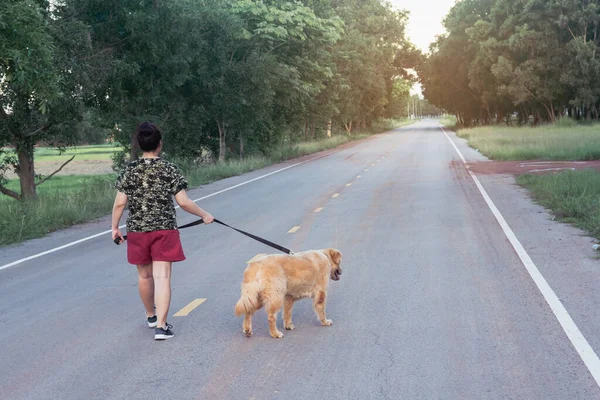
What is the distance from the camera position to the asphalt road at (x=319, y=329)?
498 centimetres

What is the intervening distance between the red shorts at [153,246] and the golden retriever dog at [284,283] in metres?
0.67

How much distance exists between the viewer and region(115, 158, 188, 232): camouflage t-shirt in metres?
6.03

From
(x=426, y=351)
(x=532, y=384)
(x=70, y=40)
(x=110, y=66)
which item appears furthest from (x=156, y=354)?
(x=110, y=66)

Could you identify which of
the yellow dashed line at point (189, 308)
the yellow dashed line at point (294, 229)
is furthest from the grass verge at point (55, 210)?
the yellow dashed line at point (189, 308)

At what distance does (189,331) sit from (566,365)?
3106 millimetres

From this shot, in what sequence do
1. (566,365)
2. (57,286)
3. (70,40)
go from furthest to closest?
1. (70,40)
2. (57,286)
3. (566,365)

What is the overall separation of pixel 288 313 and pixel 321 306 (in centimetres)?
29

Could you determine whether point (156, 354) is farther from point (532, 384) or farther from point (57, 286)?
point (57, 286)

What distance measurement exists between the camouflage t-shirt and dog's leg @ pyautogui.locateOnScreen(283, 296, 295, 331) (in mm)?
1194

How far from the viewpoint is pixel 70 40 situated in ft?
56.8

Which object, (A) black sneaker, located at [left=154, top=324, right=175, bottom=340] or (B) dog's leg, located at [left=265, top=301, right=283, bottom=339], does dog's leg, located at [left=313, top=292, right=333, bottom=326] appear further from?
(A) black sneaker, located at [left=154, top=324, right=175, bottom=340]

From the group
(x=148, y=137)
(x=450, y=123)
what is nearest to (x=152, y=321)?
(x=148, y=137)

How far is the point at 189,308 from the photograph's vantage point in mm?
7266

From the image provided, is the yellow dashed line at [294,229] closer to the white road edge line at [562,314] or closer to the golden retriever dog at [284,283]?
the white road edge line at [562,314]
